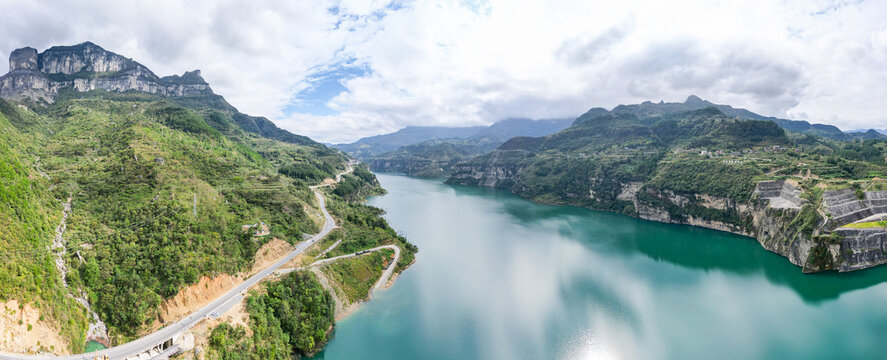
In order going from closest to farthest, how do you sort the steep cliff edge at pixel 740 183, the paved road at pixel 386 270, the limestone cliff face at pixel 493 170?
the paved road at pixel 386 270 < the steep cliff edge at pixel 740 183 < the limestone cliff face at pixel 493 170

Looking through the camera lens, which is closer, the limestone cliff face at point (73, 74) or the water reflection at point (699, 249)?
the water reflection at point (699, 249)

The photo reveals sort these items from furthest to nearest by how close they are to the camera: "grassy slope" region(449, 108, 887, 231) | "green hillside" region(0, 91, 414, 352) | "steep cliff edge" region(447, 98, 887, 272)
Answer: "grassy slope" region(449, 108, 887, 231), "steep cliff edge" region(447, 98, 887, 272), "green hillside" region(0, 91, 414, 352)

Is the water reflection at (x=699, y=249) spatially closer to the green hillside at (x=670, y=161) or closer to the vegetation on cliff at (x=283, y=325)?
the green hillside at (x=670, y=161)

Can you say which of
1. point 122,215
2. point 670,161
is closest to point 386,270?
point 122,215

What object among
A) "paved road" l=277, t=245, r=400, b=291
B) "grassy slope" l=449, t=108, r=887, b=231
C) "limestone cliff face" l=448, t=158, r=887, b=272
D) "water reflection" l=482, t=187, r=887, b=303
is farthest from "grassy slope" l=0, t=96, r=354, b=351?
"grassy slope" l=449, t=108, r=887, b=231

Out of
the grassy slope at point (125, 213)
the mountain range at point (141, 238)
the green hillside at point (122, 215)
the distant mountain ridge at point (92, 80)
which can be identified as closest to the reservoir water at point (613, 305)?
the mountain range at point (141, 238)

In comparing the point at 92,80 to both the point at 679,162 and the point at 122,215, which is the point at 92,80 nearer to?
the point at 122,215

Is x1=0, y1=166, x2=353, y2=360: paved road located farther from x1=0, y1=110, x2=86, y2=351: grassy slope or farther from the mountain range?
x1=0, y1=110, x2=86, y2=351: grassy slope
